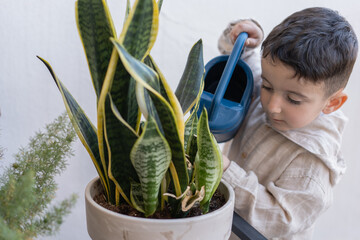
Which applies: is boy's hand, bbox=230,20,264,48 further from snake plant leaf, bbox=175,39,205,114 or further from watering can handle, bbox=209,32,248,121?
snake plant leaf, bbox=175,39,205,114

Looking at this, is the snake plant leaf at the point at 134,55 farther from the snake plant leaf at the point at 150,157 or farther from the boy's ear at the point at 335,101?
the boy's ear at the point at 335,101

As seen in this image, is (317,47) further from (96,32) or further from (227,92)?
(96,32)

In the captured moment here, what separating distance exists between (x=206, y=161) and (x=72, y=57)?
0.63 meters

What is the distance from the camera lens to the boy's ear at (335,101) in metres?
0.64

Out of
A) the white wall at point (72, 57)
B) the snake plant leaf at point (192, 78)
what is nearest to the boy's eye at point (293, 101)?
the snake plant leaf at point (192, 78)

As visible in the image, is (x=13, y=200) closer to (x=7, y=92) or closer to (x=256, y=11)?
(x=7, y=92)

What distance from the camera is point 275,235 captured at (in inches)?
24.3

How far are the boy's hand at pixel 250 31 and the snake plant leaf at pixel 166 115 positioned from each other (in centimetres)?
Answer: 48

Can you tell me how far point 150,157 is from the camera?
0.29 m

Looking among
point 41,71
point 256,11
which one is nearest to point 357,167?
point 256,11

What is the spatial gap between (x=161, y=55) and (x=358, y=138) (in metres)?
0.77

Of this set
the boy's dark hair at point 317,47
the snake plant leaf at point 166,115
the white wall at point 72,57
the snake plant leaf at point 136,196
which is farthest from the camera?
the white wall at point 72,57

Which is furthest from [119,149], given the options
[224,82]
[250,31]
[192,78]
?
[250,31]

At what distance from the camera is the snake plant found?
0.94 ft
